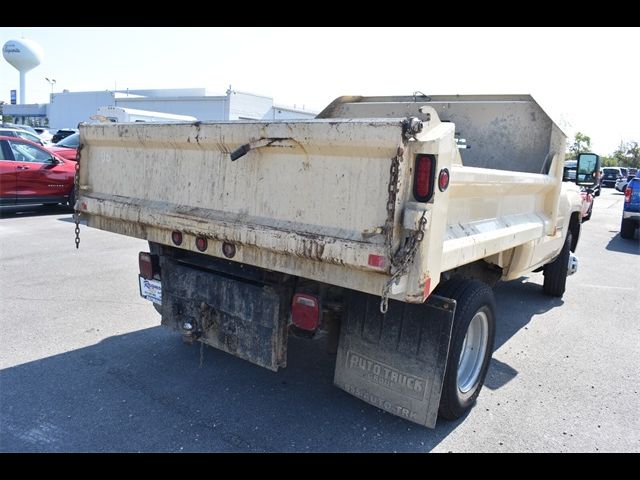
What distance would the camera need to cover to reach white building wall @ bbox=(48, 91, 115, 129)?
50625 mm

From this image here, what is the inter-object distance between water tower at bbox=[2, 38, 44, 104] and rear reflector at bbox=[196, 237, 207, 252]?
77298mm

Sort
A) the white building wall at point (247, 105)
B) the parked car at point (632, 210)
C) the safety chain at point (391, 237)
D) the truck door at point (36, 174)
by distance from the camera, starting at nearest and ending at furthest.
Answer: the safety chain at point (391, 237), the truck door at point (36, 174), the parked car at point (632, 210), the white building wall at point (247, 105)

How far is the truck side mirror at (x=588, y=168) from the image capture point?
5.54 m

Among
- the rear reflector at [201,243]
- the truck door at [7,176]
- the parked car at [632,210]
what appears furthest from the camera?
the parked car at [632,210]

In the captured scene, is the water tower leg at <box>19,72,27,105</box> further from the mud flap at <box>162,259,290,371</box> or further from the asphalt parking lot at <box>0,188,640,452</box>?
the mud flap at <box>162,259,290,371</box>

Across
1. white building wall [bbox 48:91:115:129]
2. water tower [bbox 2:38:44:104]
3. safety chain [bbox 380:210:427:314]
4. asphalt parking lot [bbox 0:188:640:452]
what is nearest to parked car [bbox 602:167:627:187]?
asphalt parking lot [bbox 0:188:640:452]

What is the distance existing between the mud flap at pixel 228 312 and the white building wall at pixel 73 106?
50370 millimetres

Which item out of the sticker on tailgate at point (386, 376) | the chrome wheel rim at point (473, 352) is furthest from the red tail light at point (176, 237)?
the chrome wheel rim at point (473, 352)

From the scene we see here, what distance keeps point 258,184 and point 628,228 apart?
512 inches

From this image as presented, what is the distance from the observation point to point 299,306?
3141 millimetres

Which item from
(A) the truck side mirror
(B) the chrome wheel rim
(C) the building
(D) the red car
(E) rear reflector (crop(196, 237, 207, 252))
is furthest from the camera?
(C) the building

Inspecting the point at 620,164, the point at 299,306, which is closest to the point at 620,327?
the point at 299,306

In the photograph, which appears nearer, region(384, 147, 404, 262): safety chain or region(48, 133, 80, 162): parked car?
region(384, 147, 404, 262): safety chain

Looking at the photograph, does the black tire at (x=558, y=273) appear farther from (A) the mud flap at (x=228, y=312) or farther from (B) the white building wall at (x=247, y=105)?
(B) the white building wall at (x=247, y=105)
